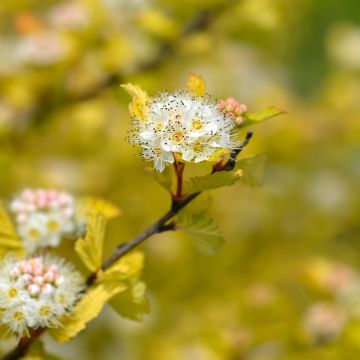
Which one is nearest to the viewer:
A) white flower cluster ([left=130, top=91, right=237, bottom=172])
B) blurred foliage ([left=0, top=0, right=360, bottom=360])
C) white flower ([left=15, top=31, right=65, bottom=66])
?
white flower cluster ([left=130, top=91, right=237, bottom=172])

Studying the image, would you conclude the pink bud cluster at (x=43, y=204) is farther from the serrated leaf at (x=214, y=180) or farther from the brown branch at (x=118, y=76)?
the brown branch at (x=118, y=76)

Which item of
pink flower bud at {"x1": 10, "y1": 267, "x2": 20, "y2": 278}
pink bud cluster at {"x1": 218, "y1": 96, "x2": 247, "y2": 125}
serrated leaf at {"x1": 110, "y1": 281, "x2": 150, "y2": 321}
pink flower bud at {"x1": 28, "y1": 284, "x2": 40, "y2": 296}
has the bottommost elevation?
serrated leaf at {"x1": 110, "y1": 281, "x2": 150, "y2": 321}

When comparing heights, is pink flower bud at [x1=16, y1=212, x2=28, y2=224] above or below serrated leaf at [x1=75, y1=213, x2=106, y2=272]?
below

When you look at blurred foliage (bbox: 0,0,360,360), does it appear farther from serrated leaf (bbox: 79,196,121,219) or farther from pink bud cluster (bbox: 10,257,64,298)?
pink bud cluster (bbox: 10,257,64,298)

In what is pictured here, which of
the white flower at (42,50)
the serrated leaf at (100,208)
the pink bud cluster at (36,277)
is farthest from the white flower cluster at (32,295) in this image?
the white flower at (42,50)

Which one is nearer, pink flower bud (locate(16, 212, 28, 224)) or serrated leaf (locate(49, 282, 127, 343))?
serrated leaf (locate(49, 282, 127, 343))

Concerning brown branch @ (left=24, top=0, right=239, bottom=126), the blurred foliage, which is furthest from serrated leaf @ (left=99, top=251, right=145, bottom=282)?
brown branch @ (left=24, top=0, right=239, bottom=126)

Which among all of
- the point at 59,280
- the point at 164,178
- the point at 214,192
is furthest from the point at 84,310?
the point at 214,192
